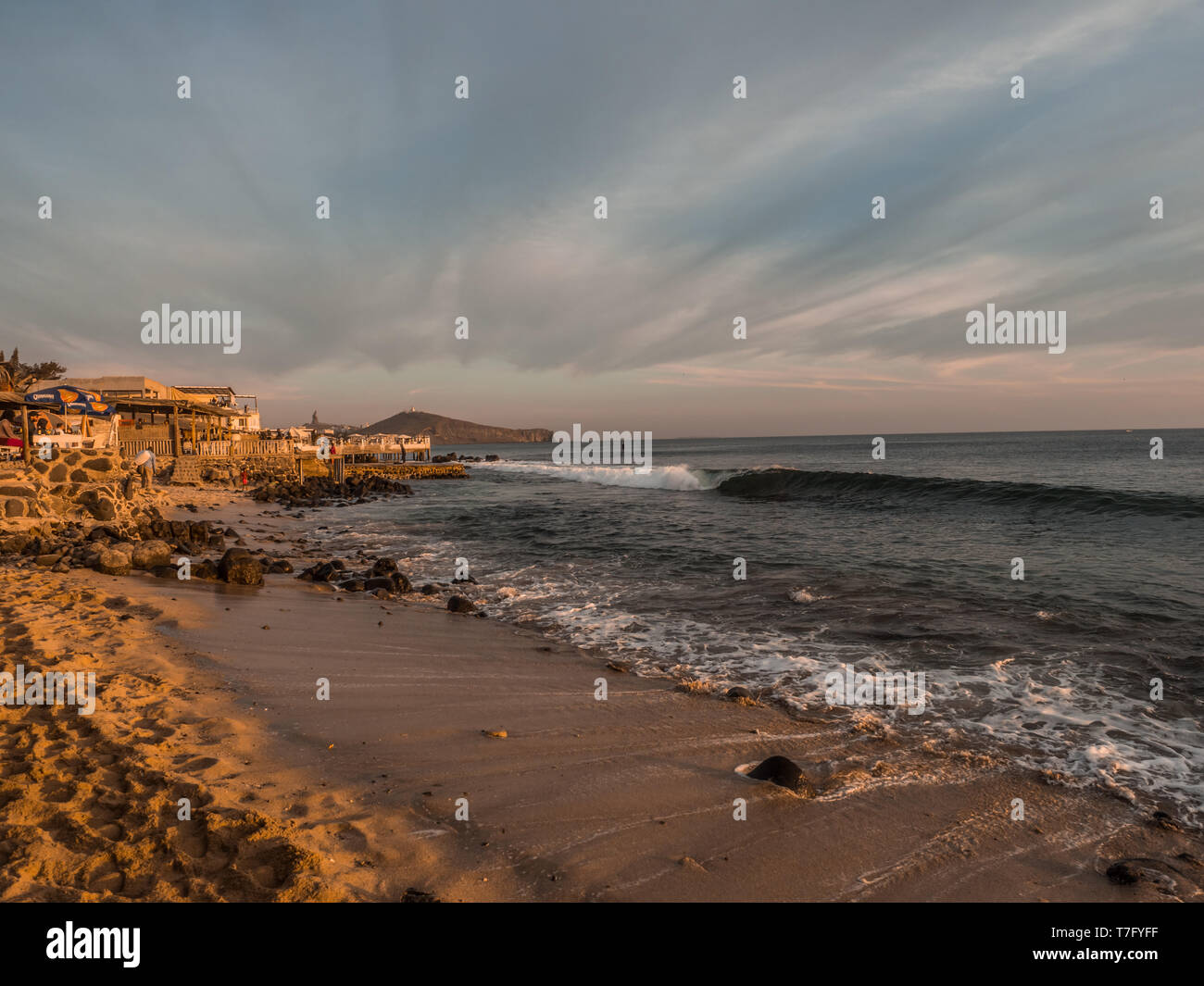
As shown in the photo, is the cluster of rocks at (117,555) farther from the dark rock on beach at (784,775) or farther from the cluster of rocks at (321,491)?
the cluster of rocks at (321,491)

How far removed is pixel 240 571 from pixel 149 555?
2261 millimetres

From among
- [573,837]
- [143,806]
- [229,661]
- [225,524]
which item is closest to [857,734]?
[573,837]

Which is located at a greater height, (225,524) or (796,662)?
(225,524)

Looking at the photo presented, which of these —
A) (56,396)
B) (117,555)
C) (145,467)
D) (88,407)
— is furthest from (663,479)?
(117,555)

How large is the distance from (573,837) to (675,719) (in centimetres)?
242

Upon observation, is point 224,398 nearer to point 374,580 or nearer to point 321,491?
point 321,491

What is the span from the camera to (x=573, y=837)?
13.5 feet

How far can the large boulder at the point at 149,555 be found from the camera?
496 inches

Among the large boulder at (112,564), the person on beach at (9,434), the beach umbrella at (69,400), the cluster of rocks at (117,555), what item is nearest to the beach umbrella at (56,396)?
the beach umbrella at (69,400)

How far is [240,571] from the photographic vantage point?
40.1 feet

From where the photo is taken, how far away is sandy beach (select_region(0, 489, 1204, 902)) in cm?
354

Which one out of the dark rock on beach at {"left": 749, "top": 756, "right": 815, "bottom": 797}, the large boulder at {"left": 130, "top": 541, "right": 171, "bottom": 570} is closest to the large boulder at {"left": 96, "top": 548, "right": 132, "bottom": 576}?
the large boulder at {"left": 130, "top": 541, "right": 171, "bottom": 570}
